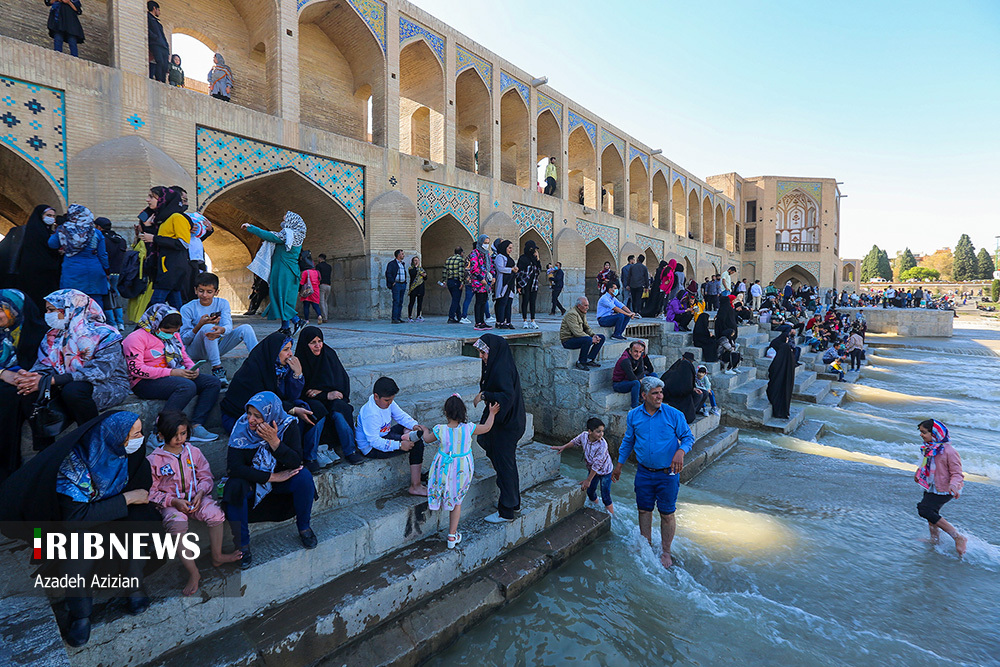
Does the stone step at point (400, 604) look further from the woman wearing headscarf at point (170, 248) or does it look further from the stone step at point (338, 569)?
the woman wearing headscarf at point (170, 248)

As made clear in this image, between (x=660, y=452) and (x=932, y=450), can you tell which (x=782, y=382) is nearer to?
(x=932, y=450)

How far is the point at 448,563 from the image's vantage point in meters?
3.24

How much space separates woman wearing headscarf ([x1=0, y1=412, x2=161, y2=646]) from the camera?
81.7 inches

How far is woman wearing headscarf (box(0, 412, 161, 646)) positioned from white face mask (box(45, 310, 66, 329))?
50.6 inches

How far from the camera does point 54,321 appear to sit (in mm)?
3070

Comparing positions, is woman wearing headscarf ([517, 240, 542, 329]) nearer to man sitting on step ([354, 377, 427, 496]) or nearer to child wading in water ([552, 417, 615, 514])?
child wading in water ([552, 417, 615, 514])

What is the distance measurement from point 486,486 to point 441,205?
925 centimetres

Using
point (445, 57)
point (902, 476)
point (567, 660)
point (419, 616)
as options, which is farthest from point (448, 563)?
point (445, 57)

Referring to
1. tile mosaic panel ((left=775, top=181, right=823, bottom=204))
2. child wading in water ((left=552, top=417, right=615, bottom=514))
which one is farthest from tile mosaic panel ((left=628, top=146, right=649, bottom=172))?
child wading in water ((left=552, top=417, right=615, bottom=514))

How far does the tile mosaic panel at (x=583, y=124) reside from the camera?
53.1ft

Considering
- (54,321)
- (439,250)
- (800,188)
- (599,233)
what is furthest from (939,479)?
(800,188)

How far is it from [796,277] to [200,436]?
124 feet

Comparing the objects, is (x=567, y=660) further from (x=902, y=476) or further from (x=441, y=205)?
(x=441, y=205)

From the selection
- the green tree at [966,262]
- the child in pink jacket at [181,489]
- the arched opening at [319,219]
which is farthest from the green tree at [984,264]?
the child in pink jacket at [181,489]
